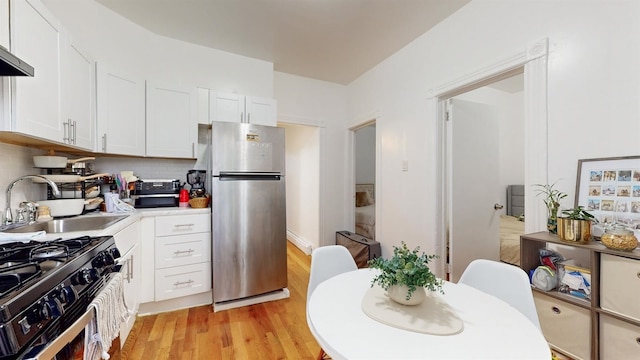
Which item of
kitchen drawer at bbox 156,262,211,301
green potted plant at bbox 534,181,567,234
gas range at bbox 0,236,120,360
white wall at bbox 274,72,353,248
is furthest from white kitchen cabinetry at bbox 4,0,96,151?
green potted plant at bbox 534,181,567,234

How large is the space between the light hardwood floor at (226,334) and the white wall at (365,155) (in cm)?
234

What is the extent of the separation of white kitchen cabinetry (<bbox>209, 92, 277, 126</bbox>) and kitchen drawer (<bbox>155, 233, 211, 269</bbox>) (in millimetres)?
1237

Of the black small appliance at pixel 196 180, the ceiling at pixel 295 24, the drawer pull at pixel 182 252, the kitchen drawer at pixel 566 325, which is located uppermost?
the ceiling at pixel 295 24

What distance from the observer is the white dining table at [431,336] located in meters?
0.73

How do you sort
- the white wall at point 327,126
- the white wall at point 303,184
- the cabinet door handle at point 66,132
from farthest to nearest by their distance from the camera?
1. the white wall at point 303,184
2. the white wall at point 327,126
3. the cabinet door handle at point 66,132

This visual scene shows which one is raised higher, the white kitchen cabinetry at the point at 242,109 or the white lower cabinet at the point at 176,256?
the white kitchen cabinetry at the point at 242,109

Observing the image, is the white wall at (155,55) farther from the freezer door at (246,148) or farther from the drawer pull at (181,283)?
the drawer pull at (181,283)

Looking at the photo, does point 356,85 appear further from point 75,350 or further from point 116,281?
point 75,350

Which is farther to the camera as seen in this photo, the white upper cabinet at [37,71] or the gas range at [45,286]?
the white upper cabinet at [37,71]

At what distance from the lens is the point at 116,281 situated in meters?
1.29

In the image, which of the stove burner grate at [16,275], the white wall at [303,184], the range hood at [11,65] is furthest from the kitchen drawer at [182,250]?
the white wall at [303,184]

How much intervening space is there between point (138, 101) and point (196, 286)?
1.78 metres

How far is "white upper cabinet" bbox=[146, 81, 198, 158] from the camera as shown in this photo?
239 cm

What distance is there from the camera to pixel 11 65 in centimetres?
101
